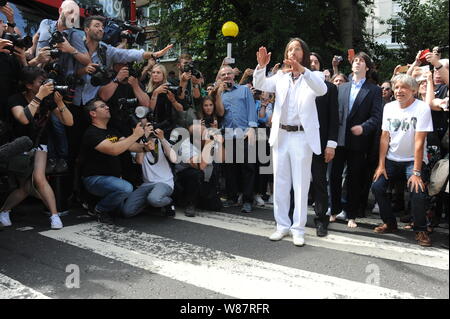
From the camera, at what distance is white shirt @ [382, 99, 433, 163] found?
4.38 meters

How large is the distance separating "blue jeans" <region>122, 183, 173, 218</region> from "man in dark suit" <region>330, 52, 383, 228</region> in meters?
2.11

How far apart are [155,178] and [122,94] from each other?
1.24 meters

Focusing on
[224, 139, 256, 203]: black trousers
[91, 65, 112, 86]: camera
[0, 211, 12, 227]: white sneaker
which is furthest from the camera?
[224, 139, 256, 203]: black trousers

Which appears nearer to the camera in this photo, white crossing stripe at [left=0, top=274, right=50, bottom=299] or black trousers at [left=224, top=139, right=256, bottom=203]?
white crossing stripe at [left=0, top=274, right=50, bottom=299]

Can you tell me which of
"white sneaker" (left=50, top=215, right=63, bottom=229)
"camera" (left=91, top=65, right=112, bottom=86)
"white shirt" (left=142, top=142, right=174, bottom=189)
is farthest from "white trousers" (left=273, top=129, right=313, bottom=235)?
"white sneaker" (left=50, top=215, right=63, bottom=229)

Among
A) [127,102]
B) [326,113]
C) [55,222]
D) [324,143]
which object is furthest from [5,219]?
[326,113]

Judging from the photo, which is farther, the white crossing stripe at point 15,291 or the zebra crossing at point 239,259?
the zebra crossing at point 239,259

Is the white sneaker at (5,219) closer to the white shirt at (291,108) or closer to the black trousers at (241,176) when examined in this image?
the black trousers at (241,176)

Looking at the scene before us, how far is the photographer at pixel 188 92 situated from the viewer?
5973 millimetres

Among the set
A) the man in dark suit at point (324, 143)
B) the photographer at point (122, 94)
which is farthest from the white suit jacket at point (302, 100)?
the photographer at point (122, 94)

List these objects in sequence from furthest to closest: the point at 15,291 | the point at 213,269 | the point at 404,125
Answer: the point at 404,125 < the point at 213,269 < the point at 15,291

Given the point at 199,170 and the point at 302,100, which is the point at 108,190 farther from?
the point at 302,100

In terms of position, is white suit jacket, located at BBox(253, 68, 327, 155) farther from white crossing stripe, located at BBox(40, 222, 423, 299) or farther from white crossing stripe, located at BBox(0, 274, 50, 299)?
white crossing stripe, located at BBox(0, 274, 50, 299)

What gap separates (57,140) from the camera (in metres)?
5.19
